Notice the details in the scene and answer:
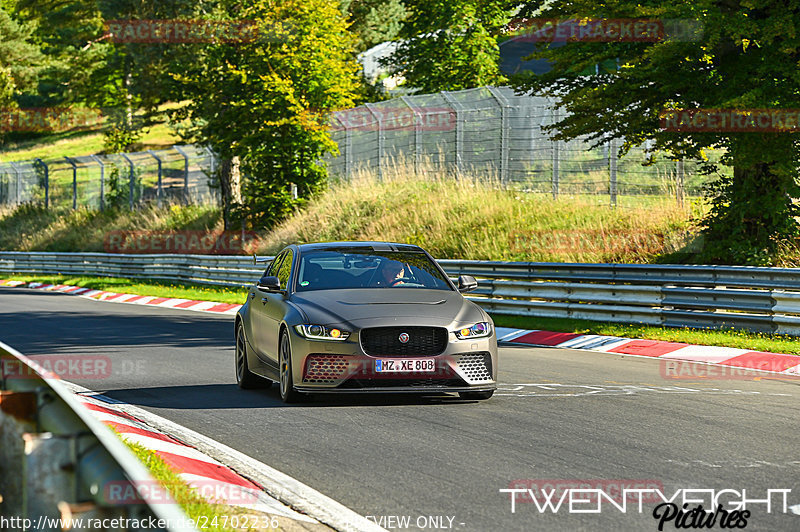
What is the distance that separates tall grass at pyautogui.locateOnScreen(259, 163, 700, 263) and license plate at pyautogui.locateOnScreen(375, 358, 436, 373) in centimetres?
1237

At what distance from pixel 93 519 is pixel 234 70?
31.4m

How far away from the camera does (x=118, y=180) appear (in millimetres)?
49938

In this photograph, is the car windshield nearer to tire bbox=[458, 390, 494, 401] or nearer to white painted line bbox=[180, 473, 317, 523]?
tire bbox=[458, 390, 494, 401]

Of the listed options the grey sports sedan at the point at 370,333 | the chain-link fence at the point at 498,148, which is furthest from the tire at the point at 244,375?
the chain-link fence at the point at 498,148

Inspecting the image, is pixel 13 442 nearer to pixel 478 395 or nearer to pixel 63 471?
pixel 63 471

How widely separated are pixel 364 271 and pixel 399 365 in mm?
1758

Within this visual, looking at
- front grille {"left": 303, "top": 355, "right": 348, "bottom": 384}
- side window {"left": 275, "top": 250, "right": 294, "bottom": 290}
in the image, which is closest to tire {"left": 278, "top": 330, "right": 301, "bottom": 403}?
front grille {"left": 303, "top": 355, "right": 348, "bottom": 384}

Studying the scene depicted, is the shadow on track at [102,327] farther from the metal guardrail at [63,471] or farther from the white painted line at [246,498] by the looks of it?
the metal guardrail at [63,471]

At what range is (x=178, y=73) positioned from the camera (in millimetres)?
39125

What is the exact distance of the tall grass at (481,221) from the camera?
22.5m

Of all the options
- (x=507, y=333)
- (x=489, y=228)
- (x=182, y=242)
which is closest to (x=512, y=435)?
(x=507, y=333)

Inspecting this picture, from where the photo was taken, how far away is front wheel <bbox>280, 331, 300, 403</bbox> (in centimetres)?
985

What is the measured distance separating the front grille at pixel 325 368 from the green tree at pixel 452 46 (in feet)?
126

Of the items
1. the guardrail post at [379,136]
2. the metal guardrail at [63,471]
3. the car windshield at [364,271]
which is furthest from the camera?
the guardrail post at [379,136]
